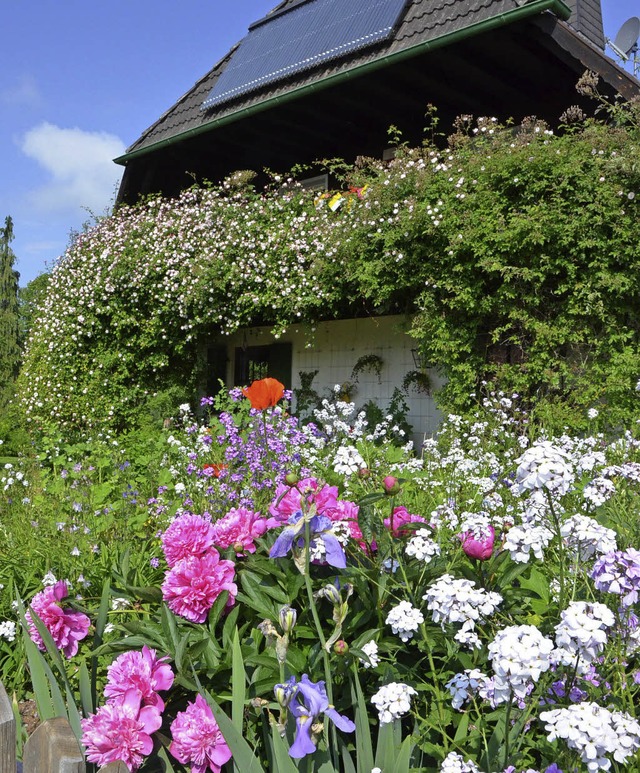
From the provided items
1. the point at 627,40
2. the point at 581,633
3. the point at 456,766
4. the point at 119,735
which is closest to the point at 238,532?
the point at 119,735

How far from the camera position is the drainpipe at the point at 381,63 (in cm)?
570

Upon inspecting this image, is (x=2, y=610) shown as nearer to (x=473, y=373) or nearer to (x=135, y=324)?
(x=473, y=373)

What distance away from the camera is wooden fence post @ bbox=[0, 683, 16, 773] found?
40.8 inches

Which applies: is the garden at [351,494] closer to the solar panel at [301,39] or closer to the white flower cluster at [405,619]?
the white flower cluster at [405,619]

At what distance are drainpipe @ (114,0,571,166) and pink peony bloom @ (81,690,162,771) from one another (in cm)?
628

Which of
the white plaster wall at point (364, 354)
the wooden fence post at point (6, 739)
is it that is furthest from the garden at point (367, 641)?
the white plaster wall at point (364, 354)

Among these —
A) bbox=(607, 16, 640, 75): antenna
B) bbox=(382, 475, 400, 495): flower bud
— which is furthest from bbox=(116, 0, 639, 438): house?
bbox=(382, 475, 400, 495): flower bud

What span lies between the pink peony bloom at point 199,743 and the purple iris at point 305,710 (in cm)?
22

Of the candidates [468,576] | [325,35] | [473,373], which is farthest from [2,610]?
[325,35]

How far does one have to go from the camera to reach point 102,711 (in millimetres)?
1167

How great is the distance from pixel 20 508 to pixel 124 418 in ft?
17.4

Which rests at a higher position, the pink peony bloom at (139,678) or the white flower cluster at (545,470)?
the white flower cluster at (545,470)

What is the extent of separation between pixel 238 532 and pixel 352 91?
7328mm

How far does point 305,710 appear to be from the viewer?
3.28ft
